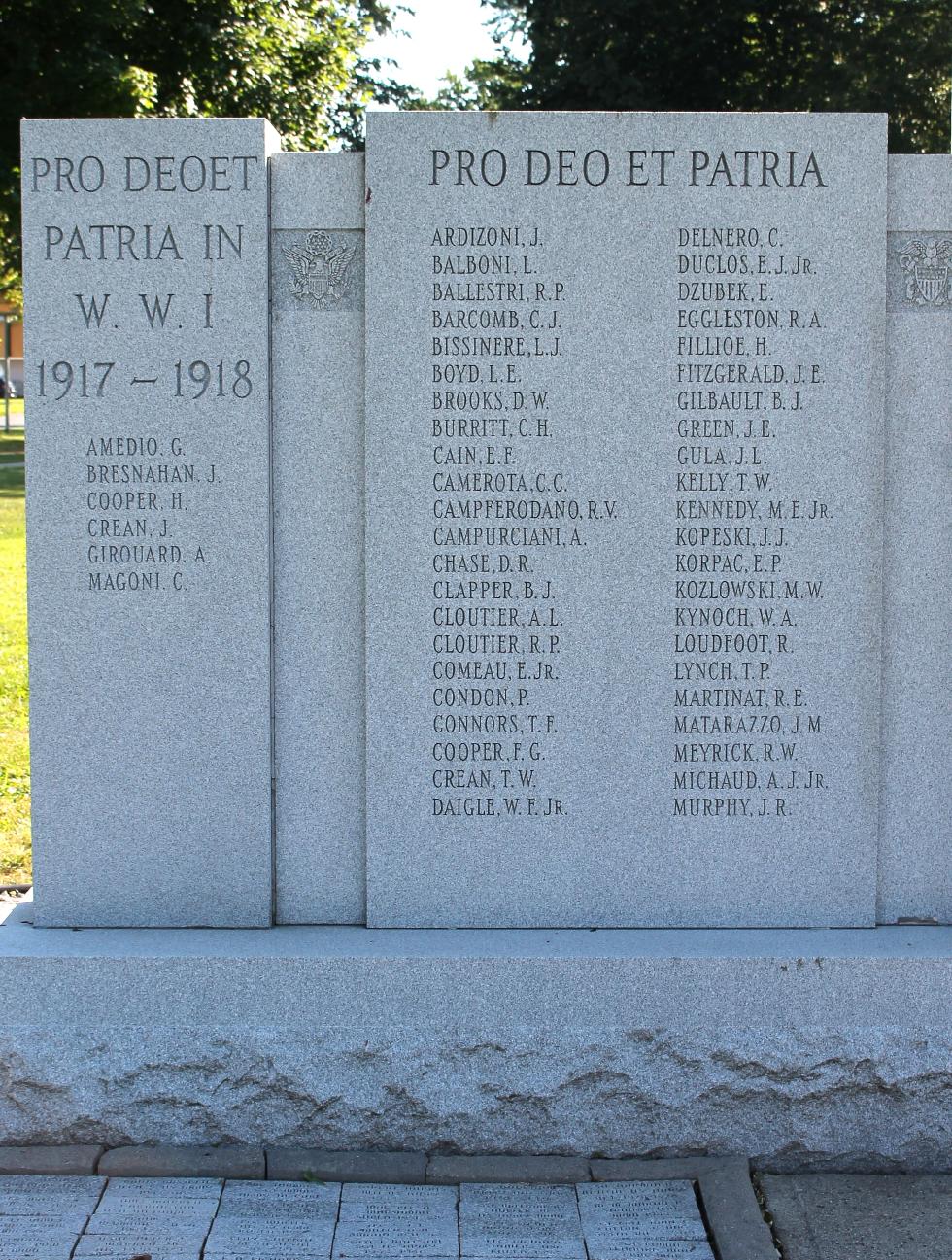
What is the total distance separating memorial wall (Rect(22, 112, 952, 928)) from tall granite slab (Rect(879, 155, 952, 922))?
0.01 meters

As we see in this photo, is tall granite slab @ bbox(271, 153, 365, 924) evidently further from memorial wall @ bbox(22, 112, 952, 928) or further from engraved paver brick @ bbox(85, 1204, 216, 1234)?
engraved paver brick @ bbox(85, 1204, 216, 1234)

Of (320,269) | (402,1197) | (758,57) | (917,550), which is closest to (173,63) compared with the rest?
(758,57)

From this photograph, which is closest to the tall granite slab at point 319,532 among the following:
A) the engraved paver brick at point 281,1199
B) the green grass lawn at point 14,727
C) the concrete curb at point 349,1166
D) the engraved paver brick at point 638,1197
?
the concrete curb at point 349,1166

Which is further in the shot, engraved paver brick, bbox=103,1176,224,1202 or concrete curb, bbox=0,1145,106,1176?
concrete curb, bbox=0,1145,106,1176

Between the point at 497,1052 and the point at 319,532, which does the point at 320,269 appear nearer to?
the point at 319,532

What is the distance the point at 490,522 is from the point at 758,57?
20.1 m

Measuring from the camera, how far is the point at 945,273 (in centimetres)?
435

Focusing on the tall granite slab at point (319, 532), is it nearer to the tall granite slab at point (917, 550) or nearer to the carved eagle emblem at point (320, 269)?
Result: the carved eagle emblem at point (320, 269)

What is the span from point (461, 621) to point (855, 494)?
124 cm

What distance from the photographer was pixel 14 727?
28.5 ft

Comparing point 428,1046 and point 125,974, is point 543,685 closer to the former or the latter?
point 428,1046

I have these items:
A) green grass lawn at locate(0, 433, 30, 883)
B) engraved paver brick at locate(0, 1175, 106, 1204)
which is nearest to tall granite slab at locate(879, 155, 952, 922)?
engraved paver brick at locate(0, 1175, 106, 1204)

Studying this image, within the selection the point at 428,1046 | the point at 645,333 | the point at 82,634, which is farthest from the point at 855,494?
the point at 82,634

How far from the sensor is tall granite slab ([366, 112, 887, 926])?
429cm
